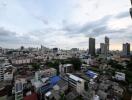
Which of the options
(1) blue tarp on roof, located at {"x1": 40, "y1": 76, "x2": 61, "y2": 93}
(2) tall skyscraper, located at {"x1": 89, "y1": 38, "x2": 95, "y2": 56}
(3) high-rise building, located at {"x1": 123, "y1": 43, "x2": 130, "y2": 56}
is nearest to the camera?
(1) blue tarp on roof, located at {"x1": 40, "y1": 76, "x2": 61, "y2": 93}

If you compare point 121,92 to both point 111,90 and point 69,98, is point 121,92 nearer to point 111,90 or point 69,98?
point 111,90

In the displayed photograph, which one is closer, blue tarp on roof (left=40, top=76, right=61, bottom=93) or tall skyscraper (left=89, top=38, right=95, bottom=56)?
blue tarp on roof (left=40, top=76, right=61, bottom=93)

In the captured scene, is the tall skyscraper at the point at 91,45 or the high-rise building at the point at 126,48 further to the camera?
the tall skyscraper at the point at 91,45

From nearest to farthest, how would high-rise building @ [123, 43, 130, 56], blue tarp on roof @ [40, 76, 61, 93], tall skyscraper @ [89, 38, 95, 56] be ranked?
blue tarp on roof @ [40, 76, 61, 93] → high-rise building @ [123, 43, 130, 56] → tall skyscraper @ [89, 38, 95, 56]

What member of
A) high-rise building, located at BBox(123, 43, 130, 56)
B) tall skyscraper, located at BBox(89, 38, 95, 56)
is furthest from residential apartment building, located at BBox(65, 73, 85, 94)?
high-rise building, located at BBox(123, 43, 130, 56)

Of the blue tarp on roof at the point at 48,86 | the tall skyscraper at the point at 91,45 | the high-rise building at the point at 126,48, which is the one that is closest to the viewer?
the blue tarp on roof at the point at 48,86

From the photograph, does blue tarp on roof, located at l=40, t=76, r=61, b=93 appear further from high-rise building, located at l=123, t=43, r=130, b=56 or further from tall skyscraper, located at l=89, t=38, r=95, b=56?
high-rise building, located at l=123, t=43, r=130, b=56

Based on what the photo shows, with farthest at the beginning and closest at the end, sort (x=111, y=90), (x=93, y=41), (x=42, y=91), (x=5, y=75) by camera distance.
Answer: (x=93, y=41) < (x=5, y=75) < (x=111, y=90) < (x=42, y=91)

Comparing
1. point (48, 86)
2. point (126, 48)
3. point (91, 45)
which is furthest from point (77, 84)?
point (126, 48)

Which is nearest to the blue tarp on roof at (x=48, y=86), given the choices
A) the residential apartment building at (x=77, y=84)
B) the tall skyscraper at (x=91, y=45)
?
the residential apartment building at (x=77, y=84)

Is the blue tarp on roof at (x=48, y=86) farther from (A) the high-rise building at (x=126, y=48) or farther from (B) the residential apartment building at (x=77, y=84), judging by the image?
(A) the high-rise building at (x=126, y=48)

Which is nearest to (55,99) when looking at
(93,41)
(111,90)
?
(111,90)
